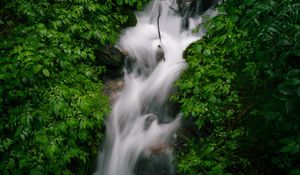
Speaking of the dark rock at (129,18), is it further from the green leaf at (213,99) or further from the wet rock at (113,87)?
the green leaf at (213,99)

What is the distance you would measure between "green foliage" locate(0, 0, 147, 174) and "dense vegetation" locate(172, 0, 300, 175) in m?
1.18

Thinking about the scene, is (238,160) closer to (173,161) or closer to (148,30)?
(173,161)

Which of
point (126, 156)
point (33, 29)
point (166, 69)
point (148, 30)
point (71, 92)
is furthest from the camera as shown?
point (148, 30)

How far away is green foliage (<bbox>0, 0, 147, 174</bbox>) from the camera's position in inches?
132

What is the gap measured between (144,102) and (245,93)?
172 centimetres

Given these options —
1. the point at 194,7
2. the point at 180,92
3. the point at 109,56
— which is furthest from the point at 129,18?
the point at 180,92

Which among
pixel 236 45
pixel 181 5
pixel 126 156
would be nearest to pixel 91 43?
pixel 126 156

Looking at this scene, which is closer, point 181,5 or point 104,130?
point 104,130

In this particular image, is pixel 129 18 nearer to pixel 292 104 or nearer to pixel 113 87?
pixel 113 87

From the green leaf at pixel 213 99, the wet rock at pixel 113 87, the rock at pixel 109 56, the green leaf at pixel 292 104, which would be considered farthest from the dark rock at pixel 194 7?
the green leaf at pixel 292 104

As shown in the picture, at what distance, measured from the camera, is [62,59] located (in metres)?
3.95

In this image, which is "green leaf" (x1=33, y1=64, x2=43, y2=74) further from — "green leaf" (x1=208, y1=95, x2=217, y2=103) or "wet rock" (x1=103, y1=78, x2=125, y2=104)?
"green leaf" (x1=208, y1=95, x2=217, y2=103)

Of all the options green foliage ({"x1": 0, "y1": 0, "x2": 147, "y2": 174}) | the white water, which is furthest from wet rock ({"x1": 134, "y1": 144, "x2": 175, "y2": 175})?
green foliage ({"x1": 0, "y1": 0, "x2": 147, "y2": 174})

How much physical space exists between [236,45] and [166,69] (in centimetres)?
186
